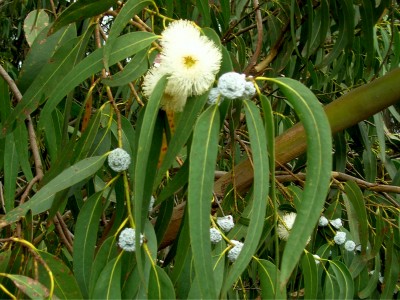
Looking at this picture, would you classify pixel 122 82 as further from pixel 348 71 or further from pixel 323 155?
pixel 348 71

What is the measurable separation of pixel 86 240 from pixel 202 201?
277 mm

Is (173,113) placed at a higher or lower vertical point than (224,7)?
lower

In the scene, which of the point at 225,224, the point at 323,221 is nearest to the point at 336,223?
the point at 323,221

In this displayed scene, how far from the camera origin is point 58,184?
0.75 m

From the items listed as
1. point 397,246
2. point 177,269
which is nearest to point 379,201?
point 397,246

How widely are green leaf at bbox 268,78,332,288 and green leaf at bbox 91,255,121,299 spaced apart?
217 mm

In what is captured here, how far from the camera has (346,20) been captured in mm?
1243

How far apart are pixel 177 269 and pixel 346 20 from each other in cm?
66

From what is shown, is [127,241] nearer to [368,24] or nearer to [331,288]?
[331,288]

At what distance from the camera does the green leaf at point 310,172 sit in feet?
1.95

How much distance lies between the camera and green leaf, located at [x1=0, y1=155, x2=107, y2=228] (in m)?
0.74

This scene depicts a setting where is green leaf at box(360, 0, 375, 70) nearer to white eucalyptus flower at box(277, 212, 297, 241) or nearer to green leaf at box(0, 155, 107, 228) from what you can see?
white eucalyptus flower at box(277, 212, 297, 241)

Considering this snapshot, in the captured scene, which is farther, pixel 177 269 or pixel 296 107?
pixel 177 269

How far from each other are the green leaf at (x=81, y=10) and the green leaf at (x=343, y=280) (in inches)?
23.5
